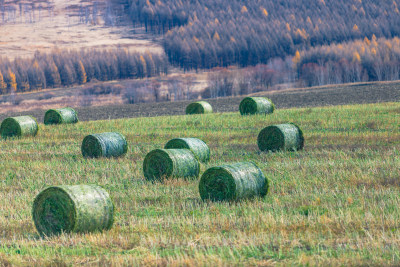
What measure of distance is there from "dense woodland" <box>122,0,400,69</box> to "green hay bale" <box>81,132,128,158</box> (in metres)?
116

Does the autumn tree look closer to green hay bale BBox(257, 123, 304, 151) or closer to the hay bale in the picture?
the hay bale

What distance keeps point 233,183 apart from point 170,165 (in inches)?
128

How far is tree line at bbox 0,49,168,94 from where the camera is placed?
11456 centimetres

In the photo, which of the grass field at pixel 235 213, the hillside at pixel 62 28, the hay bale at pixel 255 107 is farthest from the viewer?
the hillside at pixel 62 28

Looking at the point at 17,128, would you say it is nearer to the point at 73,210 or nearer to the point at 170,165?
the point at 170,165

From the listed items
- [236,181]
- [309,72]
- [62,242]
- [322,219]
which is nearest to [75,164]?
[236,181]

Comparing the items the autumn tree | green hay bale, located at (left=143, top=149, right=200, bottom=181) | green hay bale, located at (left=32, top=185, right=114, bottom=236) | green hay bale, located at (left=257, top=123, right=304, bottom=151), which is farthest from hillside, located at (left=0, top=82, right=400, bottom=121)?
the autumn tree

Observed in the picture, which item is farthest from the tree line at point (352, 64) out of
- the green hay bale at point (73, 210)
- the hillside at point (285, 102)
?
the green hay bale at point (73, 210)

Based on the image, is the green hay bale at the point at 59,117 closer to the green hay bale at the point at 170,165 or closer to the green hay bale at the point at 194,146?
the green hay bale at the point at 194,146

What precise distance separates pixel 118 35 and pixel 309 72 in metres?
59.1

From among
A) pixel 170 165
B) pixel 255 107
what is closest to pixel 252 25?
pixel 255 107

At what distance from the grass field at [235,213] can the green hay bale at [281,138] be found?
38 cm

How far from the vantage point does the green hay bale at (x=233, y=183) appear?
11.0 metres

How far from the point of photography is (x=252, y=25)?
14625 centimetres
